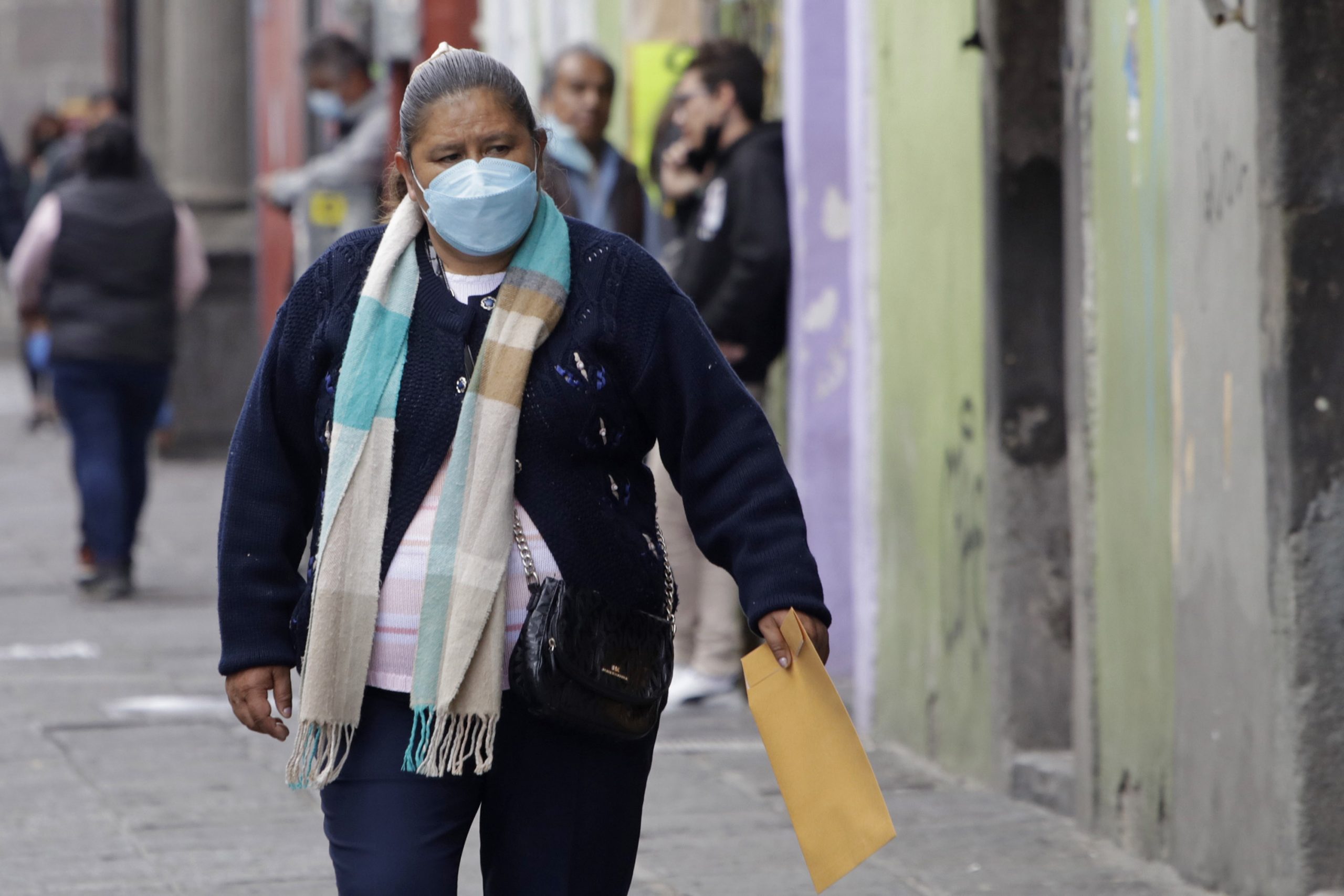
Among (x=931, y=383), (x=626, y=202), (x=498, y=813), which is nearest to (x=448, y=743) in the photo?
(x=498, y=813)

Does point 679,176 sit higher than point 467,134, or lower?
higher

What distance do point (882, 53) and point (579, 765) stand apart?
3.89 m

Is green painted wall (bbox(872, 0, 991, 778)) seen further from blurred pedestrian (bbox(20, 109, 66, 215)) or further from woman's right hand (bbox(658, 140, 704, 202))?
blurred pedestrian (bbox(20, 109, 66, 215))

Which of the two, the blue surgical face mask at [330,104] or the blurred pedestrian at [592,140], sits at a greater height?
the blue surgical face mask at [330,104]

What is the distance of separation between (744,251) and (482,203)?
4.16 metres

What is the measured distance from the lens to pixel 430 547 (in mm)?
3219

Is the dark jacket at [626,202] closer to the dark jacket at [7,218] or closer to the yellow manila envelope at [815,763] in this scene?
the dark jacket at [7,218]

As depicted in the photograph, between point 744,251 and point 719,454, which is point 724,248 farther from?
point 719,454

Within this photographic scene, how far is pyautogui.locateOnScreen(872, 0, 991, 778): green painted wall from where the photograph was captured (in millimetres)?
6133

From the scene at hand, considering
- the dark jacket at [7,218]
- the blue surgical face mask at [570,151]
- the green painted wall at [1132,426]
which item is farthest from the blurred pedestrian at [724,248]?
the dark jacket at [7,218]

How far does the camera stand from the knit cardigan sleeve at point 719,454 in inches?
128

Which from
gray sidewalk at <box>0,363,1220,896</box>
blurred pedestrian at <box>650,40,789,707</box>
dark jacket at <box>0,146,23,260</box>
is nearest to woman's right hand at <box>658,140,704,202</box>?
blurred pedestrian at <box>650,40,789,707</box>

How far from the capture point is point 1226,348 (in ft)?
14.8

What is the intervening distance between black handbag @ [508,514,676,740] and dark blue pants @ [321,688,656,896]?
0.21ft
